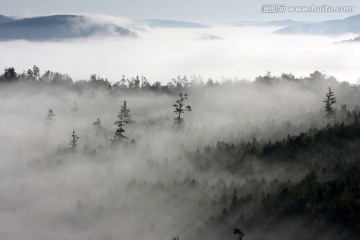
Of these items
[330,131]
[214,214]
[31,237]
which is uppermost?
[330,131]

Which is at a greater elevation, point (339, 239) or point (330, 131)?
point (330, 131)

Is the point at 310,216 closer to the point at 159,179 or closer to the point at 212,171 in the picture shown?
the point at 212,171

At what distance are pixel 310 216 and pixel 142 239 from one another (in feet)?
132

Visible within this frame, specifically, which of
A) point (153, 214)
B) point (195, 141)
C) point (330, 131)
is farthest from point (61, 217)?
point (330, 131)

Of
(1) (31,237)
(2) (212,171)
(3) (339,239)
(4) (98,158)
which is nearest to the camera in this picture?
(3) (339,239)


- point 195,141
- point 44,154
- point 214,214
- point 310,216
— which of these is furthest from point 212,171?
point 44,154

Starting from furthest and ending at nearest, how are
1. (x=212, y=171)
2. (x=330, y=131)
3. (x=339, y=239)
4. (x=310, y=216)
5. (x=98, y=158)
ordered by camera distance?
(x=98, y=158), (x=212, y=171), (x=330, y=131), (x=310, y=216), (x=339, y=239)

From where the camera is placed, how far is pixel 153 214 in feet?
381

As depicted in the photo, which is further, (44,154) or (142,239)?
(44,154)

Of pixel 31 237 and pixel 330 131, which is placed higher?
pixel 330 131

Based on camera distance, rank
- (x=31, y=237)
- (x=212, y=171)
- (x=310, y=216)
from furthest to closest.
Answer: (x=212, y=171), (x=31, y=237), (x=310, y=216)

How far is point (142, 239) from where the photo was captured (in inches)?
4171

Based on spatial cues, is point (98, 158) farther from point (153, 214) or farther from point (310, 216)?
point (310, 216)

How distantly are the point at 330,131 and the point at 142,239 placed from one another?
2201 inches
